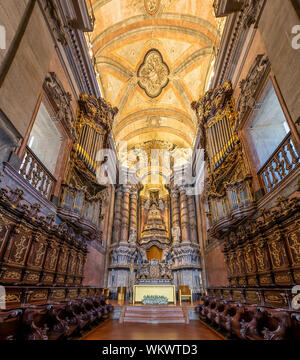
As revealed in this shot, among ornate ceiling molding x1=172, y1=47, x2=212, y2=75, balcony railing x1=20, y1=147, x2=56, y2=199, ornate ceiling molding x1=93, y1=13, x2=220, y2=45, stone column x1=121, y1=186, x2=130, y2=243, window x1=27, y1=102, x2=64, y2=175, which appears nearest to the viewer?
balcony railing x1=20, y1=147, x2=56, y2=199

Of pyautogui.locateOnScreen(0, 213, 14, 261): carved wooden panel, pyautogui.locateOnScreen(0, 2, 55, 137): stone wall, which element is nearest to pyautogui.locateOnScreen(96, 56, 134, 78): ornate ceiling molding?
pyautogui.locateOnScreen(0, 2, 55, 137): stone wall

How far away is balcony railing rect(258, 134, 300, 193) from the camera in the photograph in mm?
4996

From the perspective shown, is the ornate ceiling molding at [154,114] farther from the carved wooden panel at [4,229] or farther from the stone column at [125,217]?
the carved wooden panel at [4,229]

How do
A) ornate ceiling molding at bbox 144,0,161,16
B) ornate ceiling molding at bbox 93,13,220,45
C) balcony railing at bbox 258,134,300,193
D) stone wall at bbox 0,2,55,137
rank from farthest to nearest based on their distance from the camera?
ornate ceiling molding at bbox 144,0,161,16 < ornate ceiling molding at bbox 93,13,220,45 < balcony railing at bbox 258,134,300,193 < stone wall at bbox 0,2,55,137

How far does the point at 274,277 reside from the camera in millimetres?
5016

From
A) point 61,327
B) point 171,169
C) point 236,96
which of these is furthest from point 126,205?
point 61,327

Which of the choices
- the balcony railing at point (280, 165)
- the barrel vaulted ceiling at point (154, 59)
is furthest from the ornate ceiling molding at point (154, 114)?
the balcony railing at point (280, 165)

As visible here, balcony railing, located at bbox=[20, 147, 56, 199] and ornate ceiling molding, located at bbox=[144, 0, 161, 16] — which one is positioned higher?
ornate ceiling molding, located at bbox=[144, 0, 161, 16]

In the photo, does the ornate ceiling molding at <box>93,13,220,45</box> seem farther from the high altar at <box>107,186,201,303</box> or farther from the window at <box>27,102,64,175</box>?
the high altar at <box>107,186,201,303</box>

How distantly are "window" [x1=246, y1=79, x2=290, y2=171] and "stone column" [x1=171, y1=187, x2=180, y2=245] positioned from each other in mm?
9294

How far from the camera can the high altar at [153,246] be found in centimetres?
1318

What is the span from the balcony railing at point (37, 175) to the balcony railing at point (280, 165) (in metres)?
6.80

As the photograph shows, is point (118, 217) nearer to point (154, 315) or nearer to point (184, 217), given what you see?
point (184, 217)

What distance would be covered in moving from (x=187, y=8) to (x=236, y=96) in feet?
24.6
